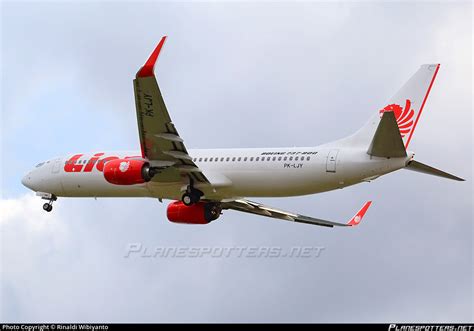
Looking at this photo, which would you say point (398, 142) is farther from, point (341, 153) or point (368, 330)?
point (368, 330)

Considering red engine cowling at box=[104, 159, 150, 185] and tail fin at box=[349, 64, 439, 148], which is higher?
tail fin at box=[349, 64, 439, 148]

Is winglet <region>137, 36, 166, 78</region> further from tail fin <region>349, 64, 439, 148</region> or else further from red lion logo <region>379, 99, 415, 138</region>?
red lion logo <region>379, 99, 415, 138</region>

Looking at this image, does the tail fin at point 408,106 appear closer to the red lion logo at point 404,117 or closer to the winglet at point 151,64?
the red lion logo at point 404,117

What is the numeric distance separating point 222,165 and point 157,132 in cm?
474

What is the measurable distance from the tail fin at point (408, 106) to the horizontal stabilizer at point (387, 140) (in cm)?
269

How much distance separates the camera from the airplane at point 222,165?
140 feet

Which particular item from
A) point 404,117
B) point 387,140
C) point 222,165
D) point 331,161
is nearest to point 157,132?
point 222,165

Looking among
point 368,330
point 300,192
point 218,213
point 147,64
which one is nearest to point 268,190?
point 300,192

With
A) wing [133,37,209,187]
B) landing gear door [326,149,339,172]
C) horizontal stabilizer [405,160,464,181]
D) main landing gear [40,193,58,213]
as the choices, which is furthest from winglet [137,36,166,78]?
main landing gear [40,193,58,213]

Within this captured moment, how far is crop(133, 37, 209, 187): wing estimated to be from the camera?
135 feet

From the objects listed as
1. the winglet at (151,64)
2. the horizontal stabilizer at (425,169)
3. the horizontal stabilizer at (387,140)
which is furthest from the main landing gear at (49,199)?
the horizontal stabilizer at (425,169)

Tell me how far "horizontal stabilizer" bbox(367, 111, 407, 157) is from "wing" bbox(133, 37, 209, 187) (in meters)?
8.37

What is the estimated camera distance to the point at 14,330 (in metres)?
36.6

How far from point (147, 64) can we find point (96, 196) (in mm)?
11722
